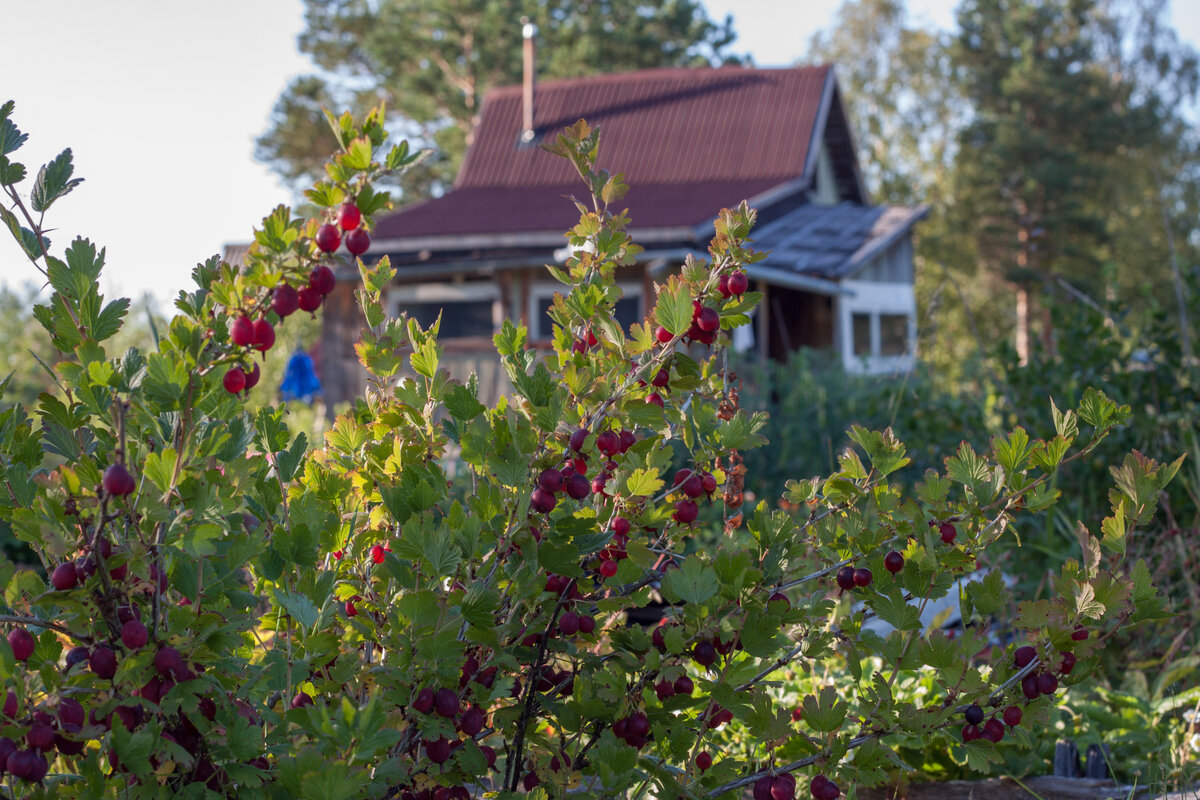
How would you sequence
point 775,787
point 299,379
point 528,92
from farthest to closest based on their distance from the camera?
point 528,92, point 299,379, point 775,787

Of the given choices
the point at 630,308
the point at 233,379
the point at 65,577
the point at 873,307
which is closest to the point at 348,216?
the point at 233,379

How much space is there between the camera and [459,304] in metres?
14.3

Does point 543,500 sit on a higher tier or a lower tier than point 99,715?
higher

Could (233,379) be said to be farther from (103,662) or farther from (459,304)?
(459,304)

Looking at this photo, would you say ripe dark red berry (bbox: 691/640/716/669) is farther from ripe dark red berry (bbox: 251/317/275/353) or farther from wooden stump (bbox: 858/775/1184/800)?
wooden stump (bbox: 858/775/1184/800)

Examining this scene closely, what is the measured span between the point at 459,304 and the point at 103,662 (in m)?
13.1

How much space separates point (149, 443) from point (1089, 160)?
2862 cm

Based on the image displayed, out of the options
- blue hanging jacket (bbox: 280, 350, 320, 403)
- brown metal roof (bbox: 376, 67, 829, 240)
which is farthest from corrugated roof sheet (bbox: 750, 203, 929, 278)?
blue hanging jacket (bbox: 280, 350, 320, 403)

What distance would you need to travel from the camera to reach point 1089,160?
26422 mm

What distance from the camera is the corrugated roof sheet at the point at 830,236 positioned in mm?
12547

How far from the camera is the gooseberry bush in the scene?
4.46 feet

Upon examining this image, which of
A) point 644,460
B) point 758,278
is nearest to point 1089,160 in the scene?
point 758,278

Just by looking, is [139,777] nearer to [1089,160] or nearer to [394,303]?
[394,303]

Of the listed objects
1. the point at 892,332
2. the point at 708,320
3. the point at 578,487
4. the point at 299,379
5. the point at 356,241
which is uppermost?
the point at 356,241
